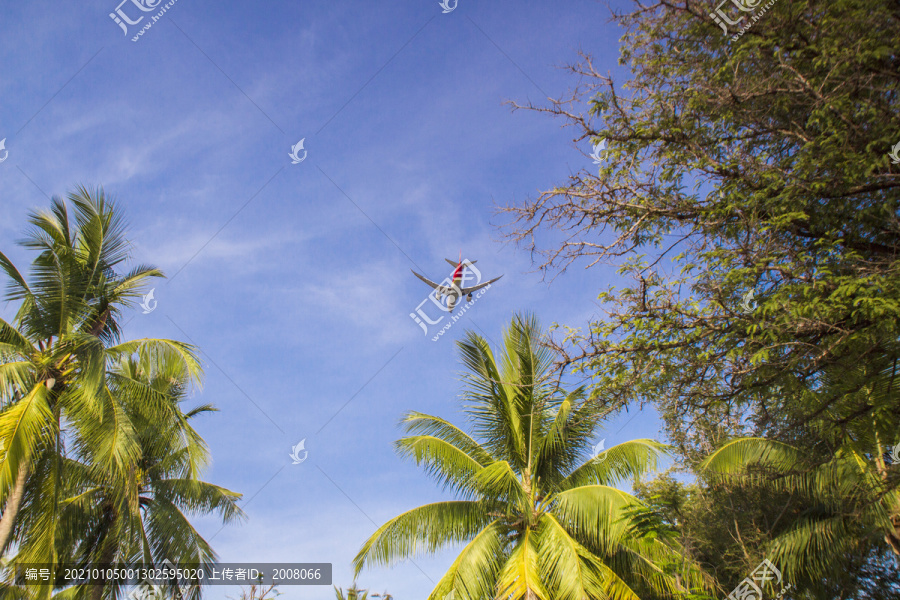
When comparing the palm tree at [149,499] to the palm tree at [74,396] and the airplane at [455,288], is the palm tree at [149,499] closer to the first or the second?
the palm tree at [74,396]

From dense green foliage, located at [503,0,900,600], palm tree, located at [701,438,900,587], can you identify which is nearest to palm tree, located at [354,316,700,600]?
palm tree, located at [701,438,900,587]

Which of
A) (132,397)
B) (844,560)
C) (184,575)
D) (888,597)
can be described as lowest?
(888,597)

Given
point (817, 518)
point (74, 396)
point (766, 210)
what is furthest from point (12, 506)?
point (817, 518)

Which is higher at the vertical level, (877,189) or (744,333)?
(877,189)

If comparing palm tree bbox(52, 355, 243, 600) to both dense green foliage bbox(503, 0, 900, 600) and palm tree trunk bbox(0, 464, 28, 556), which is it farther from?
dense green foliage bbox(503, 0, 900, 600)

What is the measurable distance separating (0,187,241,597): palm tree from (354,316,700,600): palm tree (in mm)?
5480

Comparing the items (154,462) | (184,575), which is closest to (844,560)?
(184,575)

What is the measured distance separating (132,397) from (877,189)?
12753 mm

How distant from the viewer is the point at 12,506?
929 centimetres

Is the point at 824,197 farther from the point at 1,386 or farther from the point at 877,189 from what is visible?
the point at 1,386

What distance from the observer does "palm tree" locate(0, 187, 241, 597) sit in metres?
9.28

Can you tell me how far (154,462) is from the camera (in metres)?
14.7

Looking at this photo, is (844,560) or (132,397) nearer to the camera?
(132,397)

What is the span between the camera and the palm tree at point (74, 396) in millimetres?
9281
